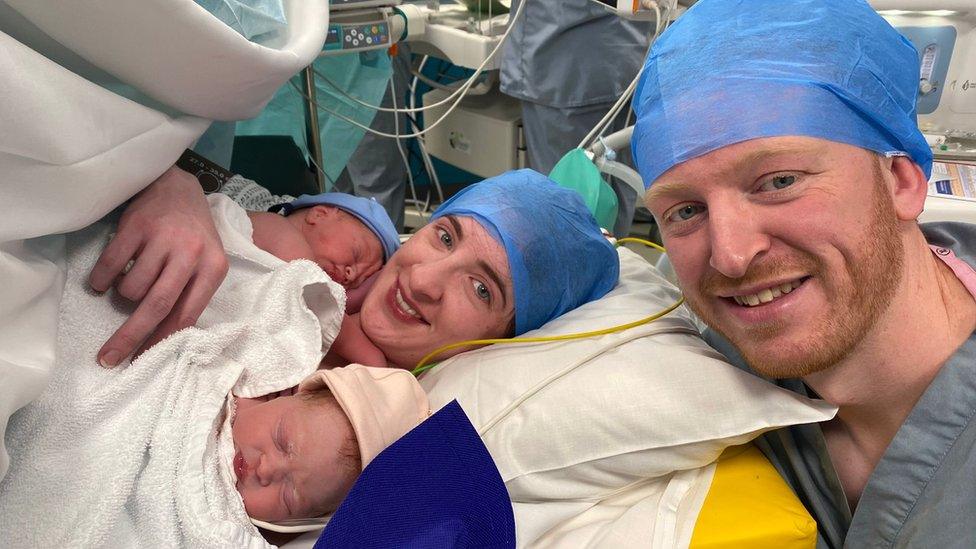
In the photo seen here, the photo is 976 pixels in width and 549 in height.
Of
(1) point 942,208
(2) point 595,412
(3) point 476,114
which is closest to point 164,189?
(2) point 595,412

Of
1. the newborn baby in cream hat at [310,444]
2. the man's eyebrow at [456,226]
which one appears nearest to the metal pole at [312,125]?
the man's eyebrow at [456,226]

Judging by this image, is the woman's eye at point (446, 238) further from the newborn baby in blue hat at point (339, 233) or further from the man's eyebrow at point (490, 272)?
the newborn baby in blue hat at point (339, 233)

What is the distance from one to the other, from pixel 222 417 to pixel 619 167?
1.16m

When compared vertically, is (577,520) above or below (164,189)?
below

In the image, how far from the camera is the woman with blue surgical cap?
1.39m

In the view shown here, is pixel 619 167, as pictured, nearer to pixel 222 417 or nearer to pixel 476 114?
pixel 222 417

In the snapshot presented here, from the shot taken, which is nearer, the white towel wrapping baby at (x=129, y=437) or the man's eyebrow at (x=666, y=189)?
the white towel wrapping baby at (x=129, y=437)

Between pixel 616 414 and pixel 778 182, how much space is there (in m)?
0.41

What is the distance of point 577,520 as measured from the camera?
42.7 inches

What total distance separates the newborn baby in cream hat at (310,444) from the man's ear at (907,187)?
806 millimetres

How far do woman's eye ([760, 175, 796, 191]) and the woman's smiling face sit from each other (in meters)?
0.56

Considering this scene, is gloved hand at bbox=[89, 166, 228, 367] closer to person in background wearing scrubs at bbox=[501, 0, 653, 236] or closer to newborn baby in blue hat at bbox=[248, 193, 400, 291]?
newborn baby in blue hat at bbox=[248, 193, 400, 291]

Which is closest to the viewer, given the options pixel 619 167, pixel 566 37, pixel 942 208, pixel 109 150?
pixel 109 150

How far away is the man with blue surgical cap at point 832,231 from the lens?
0.99 meters
